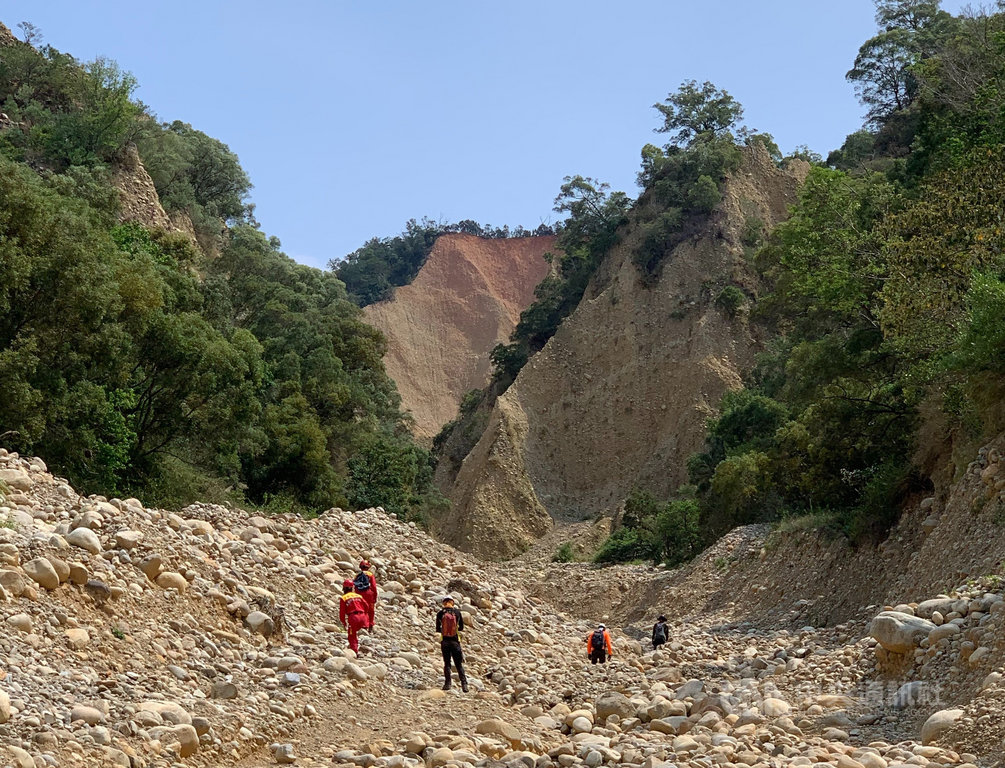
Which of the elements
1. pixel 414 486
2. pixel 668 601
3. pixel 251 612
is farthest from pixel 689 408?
pixel 251 612

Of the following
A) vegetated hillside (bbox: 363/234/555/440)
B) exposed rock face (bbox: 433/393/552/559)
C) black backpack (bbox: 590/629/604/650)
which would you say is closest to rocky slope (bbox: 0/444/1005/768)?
black backpack (bbox: 590/629/604/650)

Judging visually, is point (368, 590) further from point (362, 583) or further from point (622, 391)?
point (622, 391)

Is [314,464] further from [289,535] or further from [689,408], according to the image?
[689,408]

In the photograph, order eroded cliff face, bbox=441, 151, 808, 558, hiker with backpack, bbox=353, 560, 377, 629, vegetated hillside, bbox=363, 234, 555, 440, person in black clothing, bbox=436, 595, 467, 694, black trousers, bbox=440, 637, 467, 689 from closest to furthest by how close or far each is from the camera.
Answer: person in black clothing, bbox=436, 595, 467, 694 < black trousers, bbox=440, 637, 467, 689 < hiker with backpack, bbox=353, 560, 377, 629 < eroded cliff face, bbox=441, 151, 808, 558 < vegetated hillside, bbox=363, 234, 555, 440

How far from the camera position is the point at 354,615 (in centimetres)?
1396

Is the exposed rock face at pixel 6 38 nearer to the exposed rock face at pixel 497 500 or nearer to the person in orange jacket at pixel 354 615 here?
the exposed rock face at pixel 497 500

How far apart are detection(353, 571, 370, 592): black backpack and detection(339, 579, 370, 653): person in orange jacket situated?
0.41 metres

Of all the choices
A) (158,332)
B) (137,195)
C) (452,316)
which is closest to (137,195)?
(137,195)

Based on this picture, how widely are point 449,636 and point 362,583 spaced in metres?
2.36

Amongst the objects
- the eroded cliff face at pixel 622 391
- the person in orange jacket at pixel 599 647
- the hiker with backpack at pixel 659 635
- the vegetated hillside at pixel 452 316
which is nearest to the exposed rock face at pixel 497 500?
the eroded cliff face at pixel 622 391

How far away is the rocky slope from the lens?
31.4 feet

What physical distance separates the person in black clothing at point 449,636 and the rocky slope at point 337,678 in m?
0.21

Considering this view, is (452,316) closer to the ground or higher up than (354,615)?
higher up

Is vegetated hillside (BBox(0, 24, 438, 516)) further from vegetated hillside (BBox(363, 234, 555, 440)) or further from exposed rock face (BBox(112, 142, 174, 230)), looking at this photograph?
vegetated hillside (BBox(363, 234, 555, 440))
